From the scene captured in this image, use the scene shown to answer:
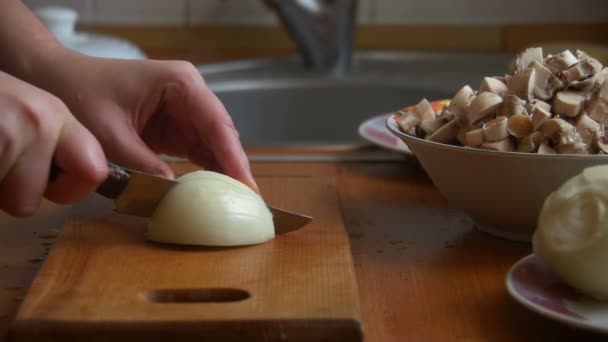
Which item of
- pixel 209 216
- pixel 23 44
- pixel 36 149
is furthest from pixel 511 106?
pixel 23 44

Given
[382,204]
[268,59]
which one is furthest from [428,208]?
A: [268,59]

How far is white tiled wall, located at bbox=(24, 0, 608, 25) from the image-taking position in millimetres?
1985

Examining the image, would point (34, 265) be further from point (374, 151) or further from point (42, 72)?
point (374, 151)

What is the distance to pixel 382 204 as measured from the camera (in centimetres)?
90

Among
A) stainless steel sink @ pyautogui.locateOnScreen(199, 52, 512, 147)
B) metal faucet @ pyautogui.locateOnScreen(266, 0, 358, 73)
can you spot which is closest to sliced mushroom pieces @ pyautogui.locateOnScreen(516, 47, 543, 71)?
→ stainless steel sink @ pyautogui.locateOnScreen(199, 52, 512, 147)

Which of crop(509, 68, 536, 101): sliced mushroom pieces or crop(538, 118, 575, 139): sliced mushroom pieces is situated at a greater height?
crop(509, 68, 536, 101): sliced mushroom pieces

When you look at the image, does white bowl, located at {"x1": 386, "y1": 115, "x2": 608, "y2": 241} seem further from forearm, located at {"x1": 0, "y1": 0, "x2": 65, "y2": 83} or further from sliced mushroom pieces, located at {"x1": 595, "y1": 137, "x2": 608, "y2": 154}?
forearm, located at {"x1": 0, "y1": 0, "x2": 65, "y2": 83}

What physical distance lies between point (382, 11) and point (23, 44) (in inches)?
47.5

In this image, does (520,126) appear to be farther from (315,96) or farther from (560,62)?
(315,96)

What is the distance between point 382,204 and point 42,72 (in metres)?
0.36

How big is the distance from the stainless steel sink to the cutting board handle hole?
1088 millimetres

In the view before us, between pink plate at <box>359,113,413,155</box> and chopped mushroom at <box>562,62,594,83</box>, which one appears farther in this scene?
pink plate at <box>359,113,413,155</box>

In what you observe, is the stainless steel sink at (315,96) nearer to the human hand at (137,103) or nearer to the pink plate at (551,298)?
the human hand at (137,103)

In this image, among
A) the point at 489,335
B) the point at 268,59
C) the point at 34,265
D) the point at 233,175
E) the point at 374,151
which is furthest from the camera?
the point at 268,59
